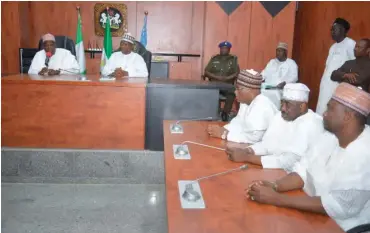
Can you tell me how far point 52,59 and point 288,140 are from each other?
4143mm

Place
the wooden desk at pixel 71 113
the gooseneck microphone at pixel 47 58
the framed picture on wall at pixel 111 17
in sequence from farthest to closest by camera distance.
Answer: the framed picture on wall at pixel 111 17 → the gooseneck microphone at pixel 47 58 → the wooden desk at pixel 71 113

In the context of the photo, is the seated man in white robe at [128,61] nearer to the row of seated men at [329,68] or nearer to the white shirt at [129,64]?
the white shirt at [129,64]

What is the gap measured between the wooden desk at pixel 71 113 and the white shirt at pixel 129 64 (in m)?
1.38

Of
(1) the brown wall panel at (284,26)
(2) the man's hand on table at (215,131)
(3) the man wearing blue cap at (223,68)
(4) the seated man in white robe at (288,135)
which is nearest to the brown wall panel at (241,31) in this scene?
(1) the brown wall panel at (284,26)

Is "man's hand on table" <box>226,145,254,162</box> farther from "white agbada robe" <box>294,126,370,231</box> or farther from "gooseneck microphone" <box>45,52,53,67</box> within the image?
"gooseneck microphone" <box>45,52,53,67</box>

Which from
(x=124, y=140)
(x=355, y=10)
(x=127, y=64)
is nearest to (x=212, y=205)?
(x=124, y=140)

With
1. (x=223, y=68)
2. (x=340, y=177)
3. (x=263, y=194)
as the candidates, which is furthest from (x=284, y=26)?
(x=263, y=194)

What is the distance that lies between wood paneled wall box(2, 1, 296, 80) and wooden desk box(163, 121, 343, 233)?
543cm

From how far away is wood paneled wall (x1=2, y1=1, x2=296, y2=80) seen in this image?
6.86m

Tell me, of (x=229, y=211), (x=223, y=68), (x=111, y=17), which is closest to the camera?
(x=229, y=211)

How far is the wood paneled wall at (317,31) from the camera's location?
542 cm

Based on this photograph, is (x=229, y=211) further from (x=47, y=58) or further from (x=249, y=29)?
(x=249, y=29)

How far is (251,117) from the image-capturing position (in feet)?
8.02

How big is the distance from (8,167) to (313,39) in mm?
5825
